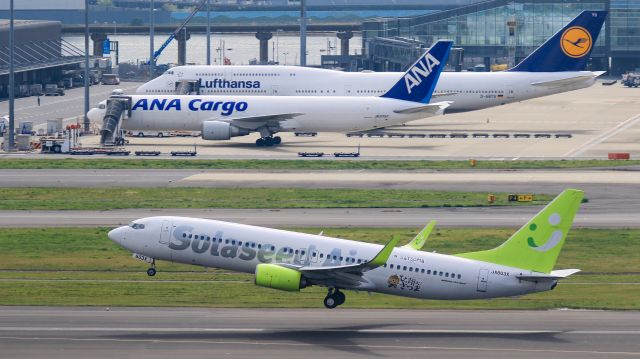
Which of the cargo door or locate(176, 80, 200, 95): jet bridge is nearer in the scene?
the cargo door

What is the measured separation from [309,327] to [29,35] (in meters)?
148

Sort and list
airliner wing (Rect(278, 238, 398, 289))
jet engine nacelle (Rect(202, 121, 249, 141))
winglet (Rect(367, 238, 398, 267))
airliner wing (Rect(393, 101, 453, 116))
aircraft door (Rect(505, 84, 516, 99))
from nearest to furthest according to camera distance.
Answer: winglet (Rect(367, 238, 398, 267)) < airliner wing (Rect(278, 238, 398, 289)) < jet engine nacelle (Rect(202, 121, 249, 141)) < airliner wing (Rect(393, 101, 453, 116)) < aircraft door (Rect(505, 84, 516, 99))

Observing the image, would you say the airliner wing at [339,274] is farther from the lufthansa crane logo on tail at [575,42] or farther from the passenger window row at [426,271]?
the lufthansa crane logo on tail at [575,42]

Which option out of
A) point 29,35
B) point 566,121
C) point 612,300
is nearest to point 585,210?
point 612,300

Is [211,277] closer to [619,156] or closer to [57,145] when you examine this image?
[57,145]

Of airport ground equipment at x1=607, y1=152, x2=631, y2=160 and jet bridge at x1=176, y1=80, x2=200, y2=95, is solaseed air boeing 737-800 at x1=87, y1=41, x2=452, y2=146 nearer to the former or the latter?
airport ground equipment at x1=607, y1=152, x2=631, y2=160

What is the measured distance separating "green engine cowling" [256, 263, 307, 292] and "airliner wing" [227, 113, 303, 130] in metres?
69.9

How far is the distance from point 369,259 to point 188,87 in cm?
9354

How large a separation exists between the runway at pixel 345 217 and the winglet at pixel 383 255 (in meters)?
27.1

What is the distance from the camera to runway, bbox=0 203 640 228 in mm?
81062

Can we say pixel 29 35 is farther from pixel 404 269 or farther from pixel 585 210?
pixel 404 269

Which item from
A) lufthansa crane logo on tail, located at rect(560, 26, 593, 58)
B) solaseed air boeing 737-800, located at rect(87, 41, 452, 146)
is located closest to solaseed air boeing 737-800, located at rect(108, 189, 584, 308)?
solaseed air boeing 737-800, located at rect(87, 41, 452, 146)

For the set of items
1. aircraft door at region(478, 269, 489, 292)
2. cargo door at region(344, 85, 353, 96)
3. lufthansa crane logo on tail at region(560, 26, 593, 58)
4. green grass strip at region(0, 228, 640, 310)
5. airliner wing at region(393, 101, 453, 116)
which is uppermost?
lufthansa crane logo on tail at region(560, 26, 593, 58)

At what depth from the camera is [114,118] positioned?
12438 centimetres
